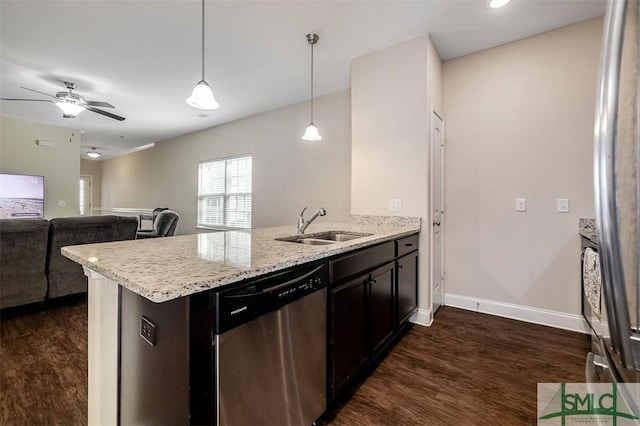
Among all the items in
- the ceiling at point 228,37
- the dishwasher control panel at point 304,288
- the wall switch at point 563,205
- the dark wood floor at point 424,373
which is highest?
the ceiling at point 228,37

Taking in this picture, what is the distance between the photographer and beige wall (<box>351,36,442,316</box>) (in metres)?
2.61

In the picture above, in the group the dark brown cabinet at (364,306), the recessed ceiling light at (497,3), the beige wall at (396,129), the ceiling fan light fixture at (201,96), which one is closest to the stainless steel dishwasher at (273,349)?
the dark brown cabinet at (364,306)

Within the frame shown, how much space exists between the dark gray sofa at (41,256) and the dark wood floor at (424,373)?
0.32m

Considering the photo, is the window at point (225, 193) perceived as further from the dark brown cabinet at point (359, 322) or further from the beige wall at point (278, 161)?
the dark brown cabinet at point (359, 322)

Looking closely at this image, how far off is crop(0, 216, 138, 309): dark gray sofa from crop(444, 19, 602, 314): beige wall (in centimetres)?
404

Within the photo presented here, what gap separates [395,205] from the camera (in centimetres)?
277

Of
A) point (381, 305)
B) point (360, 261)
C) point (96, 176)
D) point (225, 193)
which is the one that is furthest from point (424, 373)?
point (96, 176)

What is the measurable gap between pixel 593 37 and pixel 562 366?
8.85ft

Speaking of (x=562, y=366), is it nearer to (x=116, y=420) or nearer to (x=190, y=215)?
(x=116, y=420)

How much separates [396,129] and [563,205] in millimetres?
1644

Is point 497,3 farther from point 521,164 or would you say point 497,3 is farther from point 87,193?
point 87,193

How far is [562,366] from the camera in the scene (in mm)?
1892

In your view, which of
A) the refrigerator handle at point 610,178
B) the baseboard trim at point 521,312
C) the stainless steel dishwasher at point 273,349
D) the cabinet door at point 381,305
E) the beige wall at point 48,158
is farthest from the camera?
the beige wall at point 48,158

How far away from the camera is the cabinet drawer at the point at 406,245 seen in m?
2.22
